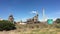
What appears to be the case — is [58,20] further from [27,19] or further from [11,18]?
[11,18]

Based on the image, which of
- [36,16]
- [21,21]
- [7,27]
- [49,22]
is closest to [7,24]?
[7,27]

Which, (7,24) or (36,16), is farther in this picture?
(36,16)

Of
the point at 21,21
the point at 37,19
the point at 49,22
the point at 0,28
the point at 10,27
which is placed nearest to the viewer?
the point at 0,28

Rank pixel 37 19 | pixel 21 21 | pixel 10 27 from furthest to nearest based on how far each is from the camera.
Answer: pixel 21 21
pixel 37 19
pixel 10 27

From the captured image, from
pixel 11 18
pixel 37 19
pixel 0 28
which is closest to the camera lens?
pixel 0 28

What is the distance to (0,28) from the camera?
31.0m

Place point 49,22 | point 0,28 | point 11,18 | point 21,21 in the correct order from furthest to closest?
1. point 21,21
2. point 11,18
3. point 49,22
4. point 0,28

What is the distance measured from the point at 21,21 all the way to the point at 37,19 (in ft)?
20.4

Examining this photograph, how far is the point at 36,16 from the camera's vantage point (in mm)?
47094

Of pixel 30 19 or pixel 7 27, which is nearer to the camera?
pixel 7 27

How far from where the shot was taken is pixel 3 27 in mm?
31469

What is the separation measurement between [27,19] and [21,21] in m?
3.30

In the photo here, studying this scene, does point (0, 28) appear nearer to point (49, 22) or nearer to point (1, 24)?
point (1, 24)

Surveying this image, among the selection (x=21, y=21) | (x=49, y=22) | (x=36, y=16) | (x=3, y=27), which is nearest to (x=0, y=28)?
(x=3, y=27)
